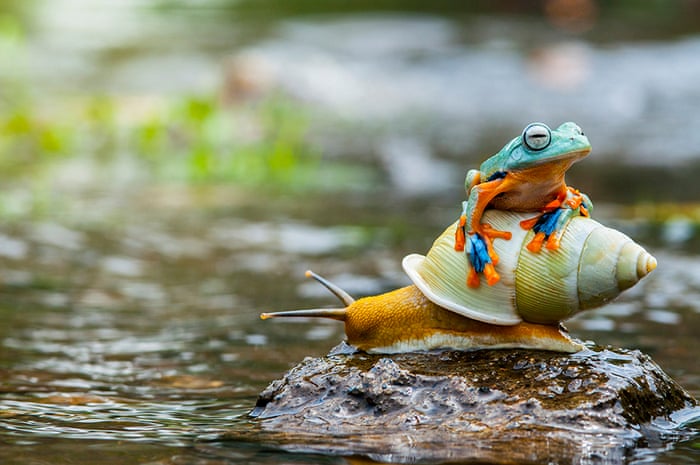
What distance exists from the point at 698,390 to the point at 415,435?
164cm

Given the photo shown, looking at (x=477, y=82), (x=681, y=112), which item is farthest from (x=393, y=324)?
(x=477, y=82)

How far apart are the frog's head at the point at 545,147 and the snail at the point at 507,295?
275mm

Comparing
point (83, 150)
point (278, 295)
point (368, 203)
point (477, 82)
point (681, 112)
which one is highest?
point (477, 82)

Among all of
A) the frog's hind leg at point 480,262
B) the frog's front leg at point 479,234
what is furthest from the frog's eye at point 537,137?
the frog's hind leg at point 480,262

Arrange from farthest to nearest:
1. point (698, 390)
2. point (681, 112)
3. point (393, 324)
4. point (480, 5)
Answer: point (480, 5)
point (681, 112)
point (698, 390)
point (393, 324)

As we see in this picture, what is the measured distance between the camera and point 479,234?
3703 millimetres

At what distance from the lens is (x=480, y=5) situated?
31.2 meters

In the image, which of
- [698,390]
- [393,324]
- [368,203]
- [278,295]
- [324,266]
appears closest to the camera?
[393,324]

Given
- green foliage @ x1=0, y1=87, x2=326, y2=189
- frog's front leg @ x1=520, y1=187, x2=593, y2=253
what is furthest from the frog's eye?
green foliage @ x1=0, y1=87, x2=326, y2=189

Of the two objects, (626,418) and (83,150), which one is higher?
(83,150)

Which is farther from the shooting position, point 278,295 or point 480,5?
point 480,5

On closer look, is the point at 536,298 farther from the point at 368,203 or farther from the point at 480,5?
the point at 480,5

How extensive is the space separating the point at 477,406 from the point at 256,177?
354 inches

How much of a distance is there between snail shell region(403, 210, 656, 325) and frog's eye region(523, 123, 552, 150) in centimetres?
33
